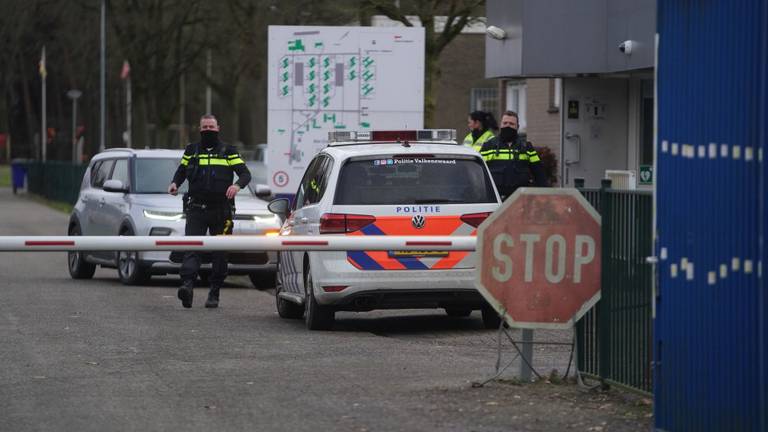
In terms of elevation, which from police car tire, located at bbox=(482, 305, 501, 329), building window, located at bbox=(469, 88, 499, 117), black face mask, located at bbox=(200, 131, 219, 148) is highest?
building window, located at bbox=(469, 88, 499, 117)

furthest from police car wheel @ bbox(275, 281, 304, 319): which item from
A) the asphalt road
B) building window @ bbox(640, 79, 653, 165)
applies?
building window @ bbox(640, 79, 653, 165)

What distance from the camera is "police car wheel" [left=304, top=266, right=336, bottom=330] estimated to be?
12922mm

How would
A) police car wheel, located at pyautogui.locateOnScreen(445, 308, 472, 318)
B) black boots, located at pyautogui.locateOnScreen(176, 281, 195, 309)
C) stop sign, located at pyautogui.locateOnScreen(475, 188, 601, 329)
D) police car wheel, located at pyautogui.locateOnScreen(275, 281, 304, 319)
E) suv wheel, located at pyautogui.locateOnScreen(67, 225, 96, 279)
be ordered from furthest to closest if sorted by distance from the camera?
suv wheel, located at pyautogui.locateOnScreen(67, 225, 96, 279) → black boots, located at pyautogui.locateOnScreen(176, 281, 195, 309) → police car wheel, located at pyautogui.locateOnScreen(445, 308, 472, 318) → police car wheel, located at pyautogui.locateOnScreen(275, 281, 304, 319) → stop sign, located at pyautogui.locateOnScreen(475, 188, 601, 329)

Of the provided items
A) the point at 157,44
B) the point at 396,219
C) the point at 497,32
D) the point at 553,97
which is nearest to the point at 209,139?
the point at 396,219

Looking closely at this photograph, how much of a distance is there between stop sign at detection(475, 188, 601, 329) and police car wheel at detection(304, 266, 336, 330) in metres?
3.95

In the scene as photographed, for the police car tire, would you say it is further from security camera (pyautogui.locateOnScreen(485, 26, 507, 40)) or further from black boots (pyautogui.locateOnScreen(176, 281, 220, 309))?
security camera (pyautogui.locateOnScreen(485, 26, 507, 40))

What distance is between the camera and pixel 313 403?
8.82 metres

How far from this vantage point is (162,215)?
18.5m

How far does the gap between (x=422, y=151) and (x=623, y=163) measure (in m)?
11.2

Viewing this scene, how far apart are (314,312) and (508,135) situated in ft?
10.6

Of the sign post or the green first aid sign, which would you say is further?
A: the green first aid sign

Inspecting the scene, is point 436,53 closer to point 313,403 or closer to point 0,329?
point 0,329

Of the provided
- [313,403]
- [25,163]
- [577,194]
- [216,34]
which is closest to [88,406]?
[313,403]

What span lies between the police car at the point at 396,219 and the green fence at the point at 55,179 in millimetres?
30659
